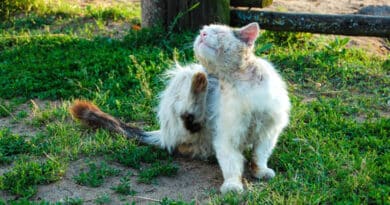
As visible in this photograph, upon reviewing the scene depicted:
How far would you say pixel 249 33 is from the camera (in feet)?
15.0

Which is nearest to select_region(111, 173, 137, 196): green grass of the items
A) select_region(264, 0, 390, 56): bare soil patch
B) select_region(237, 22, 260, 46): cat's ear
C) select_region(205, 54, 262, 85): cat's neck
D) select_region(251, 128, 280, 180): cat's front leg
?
select_region(251, 128, 280, 180): cat's front leg

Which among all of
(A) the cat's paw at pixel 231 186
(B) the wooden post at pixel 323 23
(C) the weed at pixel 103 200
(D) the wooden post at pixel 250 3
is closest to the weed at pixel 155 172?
(C) the weed at pixel 103 200

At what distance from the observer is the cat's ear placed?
4.55 metres

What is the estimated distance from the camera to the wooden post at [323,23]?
741 centimetres

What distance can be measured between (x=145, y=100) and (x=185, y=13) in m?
1.69

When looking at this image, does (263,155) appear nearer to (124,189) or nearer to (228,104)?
(228,104)

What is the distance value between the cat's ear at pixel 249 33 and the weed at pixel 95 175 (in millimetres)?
1438

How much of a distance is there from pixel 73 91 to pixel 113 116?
0.79 m

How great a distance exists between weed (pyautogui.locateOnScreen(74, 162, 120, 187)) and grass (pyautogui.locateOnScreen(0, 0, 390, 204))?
1 cm

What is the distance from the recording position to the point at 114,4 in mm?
9820

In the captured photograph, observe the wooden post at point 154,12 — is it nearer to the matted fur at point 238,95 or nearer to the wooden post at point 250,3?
the wooden post at point 250,3

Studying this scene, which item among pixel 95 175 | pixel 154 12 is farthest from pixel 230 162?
pixel 154 12

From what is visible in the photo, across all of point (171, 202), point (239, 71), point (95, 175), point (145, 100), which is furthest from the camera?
point (145, 100)

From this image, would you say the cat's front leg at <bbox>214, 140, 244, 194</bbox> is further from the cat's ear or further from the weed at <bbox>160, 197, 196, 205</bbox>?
the cat's ear
